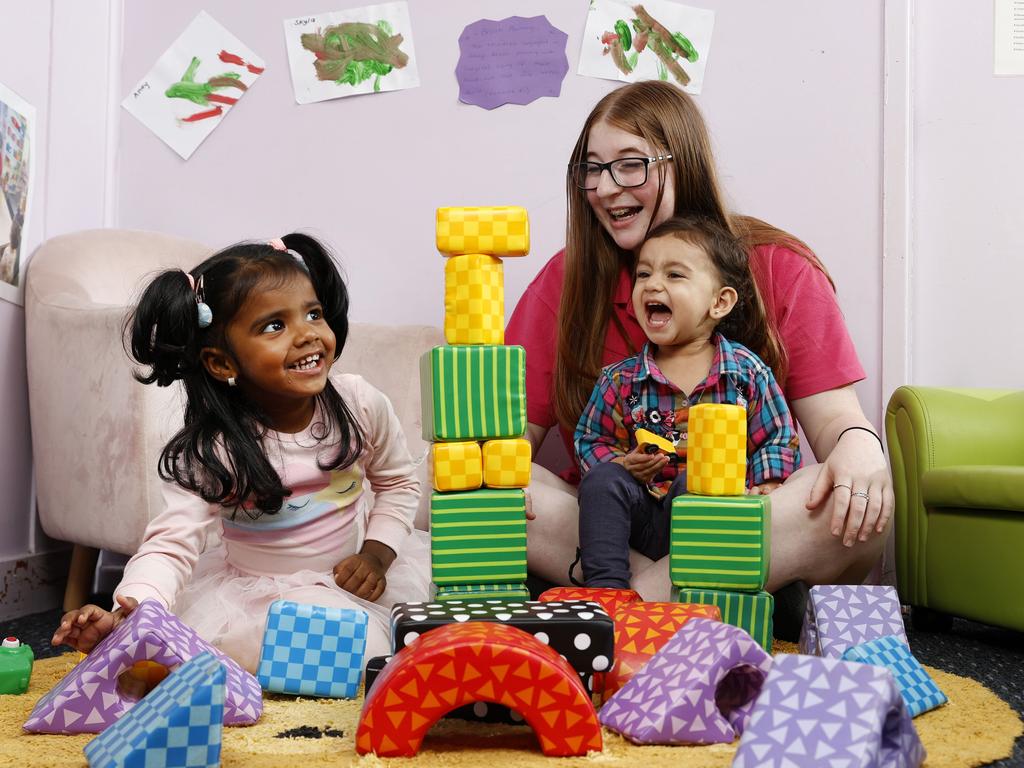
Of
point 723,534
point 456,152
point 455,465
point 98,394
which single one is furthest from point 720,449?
point 456,152

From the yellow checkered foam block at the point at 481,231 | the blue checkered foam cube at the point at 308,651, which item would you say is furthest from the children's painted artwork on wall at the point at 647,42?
the blue checkered foam cube at the point at 308,651

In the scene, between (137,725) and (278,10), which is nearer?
(137,725)

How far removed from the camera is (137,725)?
95 centimetres

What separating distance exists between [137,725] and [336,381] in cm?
84

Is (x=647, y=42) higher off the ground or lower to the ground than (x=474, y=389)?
higher

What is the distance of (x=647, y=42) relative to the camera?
2406 mm

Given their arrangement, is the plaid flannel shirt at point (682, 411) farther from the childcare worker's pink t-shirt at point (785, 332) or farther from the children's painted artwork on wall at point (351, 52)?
the children's painted artwork on wall at point (351, 52)

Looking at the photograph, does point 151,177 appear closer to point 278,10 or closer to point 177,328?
point 278,10

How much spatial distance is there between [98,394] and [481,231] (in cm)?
93

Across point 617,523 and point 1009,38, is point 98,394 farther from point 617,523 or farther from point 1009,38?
point 1009,38

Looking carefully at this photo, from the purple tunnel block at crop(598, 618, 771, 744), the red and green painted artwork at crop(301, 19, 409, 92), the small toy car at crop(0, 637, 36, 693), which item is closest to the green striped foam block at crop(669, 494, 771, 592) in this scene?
the purple tunnel block at crop(598, 618, 771, 744)

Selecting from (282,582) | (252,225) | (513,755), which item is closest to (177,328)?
(282,582)

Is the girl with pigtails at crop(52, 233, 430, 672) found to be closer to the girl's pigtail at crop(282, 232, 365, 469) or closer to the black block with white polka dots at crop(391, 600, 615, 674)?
the girl's pigtail at crop(282, 232, 365, 469)

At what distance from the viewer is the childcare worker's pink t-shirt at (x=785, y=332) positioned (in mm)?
1882
